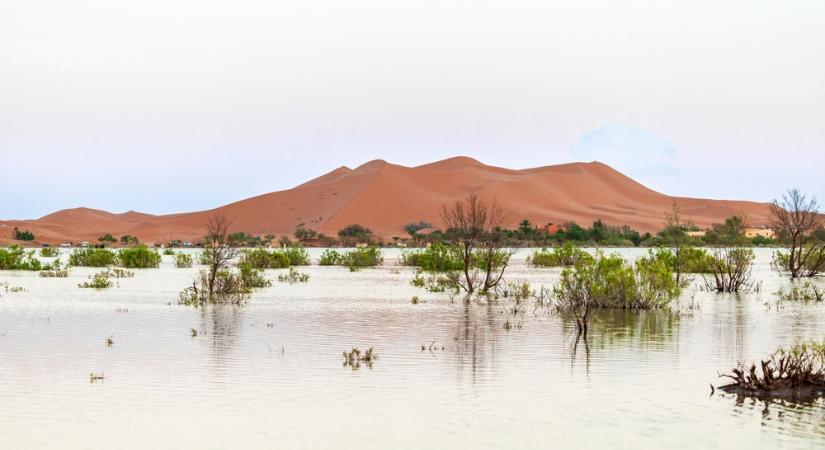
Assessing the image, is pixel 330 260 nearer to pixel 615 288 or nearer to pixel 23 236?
pixel 615 288

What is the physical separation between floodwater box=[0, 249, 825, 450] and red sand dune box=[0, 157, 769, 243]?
84.9 meters

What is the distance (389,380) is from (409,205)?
105m

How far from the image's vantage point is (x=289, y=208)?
124625 millimetres

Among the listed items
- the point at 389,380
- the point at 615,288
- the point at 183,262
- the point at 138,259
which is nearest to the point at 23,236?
the point at 183,262

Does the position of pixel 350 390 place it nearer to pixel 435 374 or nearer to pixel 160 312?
pixel 435 374

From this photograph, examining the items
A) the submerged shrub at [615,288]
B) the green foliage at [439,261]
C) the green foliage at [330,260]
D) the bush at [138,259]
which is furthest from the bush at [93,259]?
the submerged shrub at [615,288]

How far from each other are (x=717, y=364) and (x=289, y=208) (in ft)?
373

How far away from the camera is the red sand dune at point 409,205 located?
11194 centimetres

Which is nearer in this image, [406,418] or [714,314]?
[406,418]

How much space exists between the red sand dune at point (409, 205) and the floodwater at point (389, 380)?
279 ft

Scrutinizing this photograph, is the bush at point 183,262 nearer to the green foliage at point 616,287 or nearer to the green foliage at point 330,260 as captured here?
the green foliage at point 330,260

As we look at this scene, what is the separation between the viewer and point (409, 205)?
116 metres

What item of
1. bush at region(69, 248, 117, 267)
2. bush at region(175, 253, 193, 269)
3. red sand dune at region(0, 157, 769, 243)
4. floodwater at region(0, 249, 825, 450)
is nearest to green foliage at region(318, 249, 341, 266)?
bush at region(175, 253, 193, 269)

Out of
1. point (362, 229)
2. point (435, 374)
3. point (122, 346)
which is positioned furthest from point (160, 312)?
point (362, 229)
